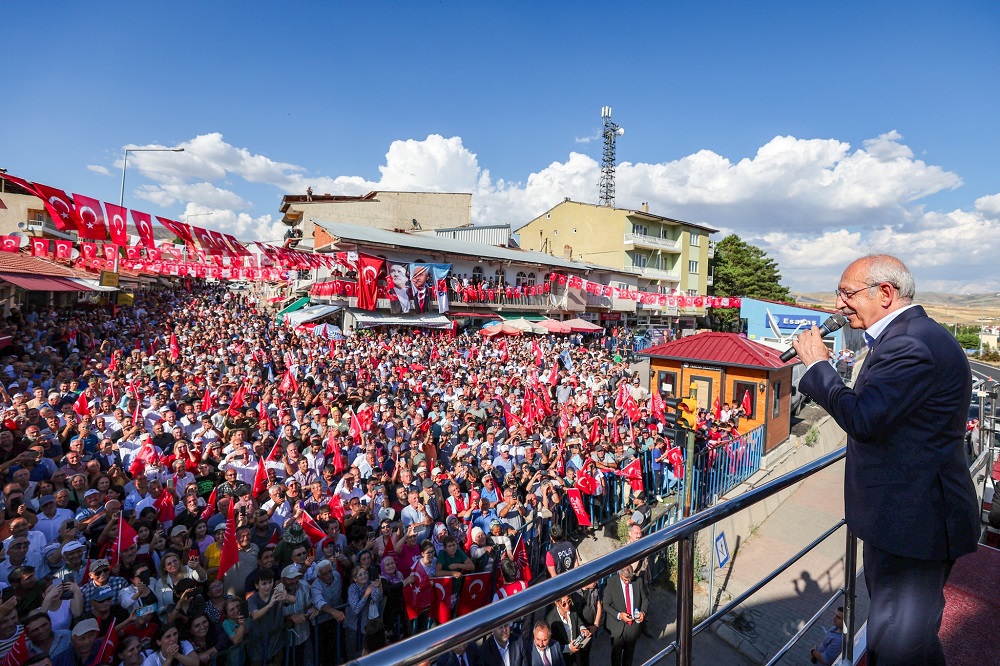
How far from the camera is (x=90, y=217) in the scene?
1012cm

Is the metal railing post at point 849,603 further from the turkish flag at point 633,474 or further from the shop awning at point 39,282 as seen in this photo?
the shop awning at point 39,282

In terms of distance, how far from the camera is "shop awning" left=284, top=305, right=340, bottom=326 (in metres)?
23.8

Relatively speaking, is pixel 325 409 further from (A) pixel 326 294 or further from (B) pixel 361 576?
(A) pixel 326 294

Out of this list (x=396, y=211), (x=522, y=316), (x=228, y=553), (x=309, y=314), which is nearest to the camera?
(x=228, y=553)

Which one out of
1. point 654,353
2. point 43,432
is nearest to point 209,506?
point 43,432

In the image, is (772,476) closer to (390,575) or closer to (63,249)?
(390,575)

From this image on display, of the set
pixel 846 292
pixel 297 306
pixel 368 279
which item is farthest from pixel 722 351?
pixel 297 306

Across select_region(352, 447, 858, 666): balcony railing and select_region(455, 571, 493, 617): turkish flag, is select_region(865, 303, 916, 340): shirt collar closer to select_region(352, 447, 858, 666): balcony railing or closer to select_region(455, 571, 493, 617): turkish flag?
select_region(352, 447, 858, 666): balcony railing

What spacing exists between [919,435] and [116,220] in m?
13.3

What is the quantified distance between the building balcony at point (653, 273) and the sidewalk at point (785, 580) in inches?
1256

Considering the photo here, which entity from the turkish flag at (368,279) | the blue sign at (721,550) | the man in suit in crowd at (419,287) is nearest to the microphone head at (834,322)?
the blue sign at (721,550)

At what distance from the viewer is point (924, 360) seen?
5.19 feet

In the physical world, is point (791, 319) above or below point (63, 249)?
below

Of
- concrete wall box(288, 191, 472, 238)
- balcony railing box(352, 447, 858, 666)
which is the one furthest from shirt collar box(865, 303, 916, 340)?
concrete wall box(288, 191, 472, 238)
